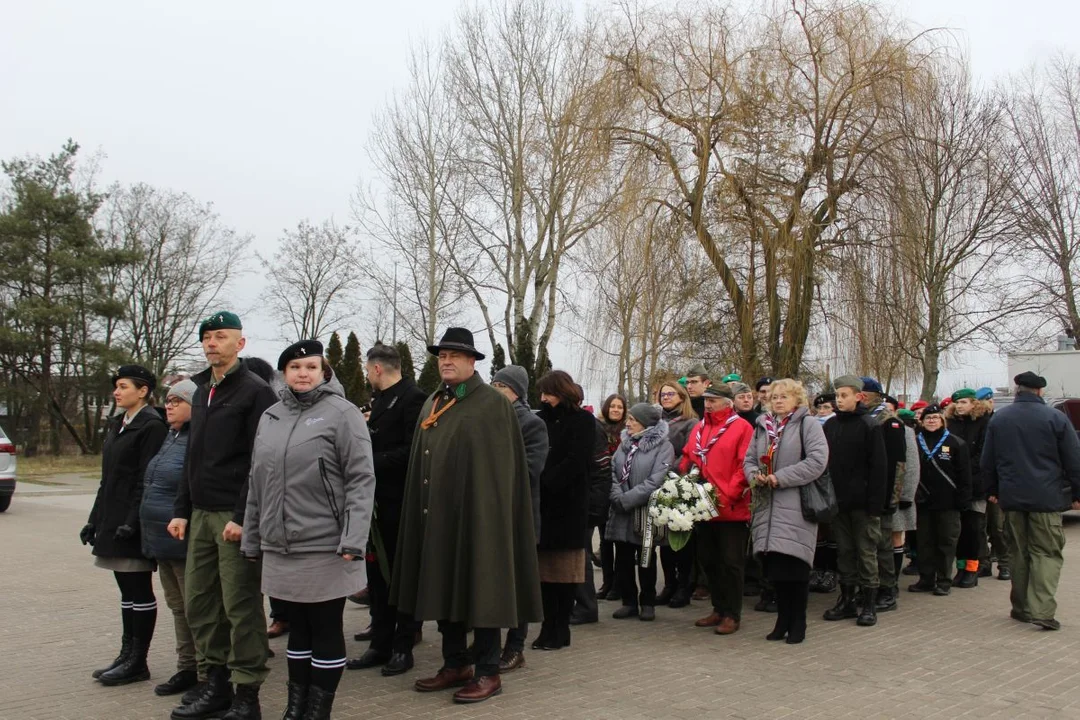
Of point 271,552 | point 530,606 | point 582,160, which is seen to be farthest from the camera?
point 582,160

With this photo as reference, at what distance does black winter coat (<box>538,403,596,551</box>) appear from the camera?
6.85 meters

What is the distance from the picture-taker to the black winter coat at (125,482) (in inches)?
228

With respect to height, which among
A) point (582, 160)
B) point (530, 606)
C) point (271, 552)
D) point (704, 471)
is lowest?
point (530, 606)

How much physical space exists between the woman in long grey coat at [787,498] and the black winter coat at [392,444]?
2.73 m

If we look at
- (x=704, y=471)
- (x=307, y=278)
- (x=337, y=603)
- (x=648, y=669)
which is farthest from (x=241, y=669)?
(x=307, y=278)

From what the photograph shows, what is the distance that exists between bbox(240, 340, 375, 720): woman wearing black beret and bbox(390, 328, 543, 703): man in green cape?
2.32 feet

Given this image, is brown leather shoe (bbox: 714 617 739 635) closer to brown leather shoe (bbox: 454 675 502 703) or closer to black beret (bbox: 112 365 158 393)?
brown leather shoe (bbox: 454 675 502 703)

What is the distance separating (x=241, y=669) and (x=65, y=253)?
107 feet

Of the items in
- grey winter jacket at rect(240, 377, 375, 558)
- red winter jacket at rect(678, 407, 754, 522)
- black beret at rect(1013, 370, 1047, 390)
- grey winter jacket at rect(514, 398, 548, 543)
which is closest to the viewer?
grey winter jacket at rect(240, 377, 375, 558)

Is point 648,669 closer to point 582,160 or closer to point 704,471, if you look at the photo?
point 704,471

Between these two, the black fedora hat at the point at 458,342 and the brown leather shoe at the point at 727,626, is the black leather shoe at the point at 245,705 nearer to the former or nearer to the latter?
the black fedora hat at the point at 458,342

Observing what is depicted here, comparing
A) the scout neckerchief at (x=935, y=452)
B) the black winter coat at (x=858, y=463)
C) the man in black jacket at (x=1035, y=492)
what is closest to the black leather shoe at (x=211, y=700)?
the black winter coat at (x=858, y=463)

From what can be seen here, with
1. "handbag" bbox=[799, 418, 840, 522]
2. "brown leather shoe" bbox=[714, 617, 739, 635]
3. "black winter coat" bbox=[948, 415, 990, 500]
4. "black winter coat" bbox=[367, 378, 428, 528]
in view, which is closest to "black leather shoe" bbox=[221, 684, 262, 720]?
"black winter coat" bbox=[367, 378, 428, 528]

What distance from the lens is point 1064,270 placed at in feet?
92.5
